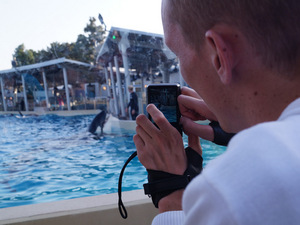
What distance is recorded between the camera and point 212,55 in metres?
0.30

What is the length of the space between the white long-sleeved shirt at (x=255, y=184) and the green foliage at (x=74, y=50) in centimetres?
1159

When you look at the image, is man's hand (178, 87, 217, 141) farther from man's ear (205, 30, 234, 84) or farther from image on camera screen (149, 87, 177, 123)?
man's ear (205, 30, 234, 84)

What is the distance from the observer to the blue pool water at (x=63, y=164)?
3244mm

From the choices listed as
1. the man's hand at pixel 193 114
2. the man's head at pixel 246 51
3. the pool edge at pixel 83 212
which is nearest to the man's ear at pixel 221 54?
the man's head at pixel 246 51

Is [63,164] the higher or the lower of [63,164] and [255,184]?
the lower

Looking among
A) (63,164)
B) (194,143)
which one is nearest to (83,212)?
(194,143)

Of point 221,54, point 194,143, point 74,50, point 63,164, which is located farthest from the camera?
point 74,50

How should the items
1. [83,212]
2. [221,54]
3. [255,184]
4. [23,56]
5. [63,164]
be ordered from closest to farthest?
[255,184], [221,54], [83,212], [63,164], [23,56]

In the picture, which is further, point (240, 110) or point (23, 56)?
point (23, 56)

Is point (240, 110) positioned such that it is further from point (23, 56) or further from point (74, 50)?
point (74, 50)

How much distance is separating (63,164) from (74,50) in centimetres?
870

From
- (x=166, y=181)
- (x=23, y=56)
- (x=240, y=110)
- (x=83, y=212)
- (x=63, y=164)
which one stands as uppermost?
(x=23, y=56)

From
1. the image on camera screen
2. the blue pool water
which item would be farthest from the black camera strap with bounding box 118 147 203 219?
the blue pool water

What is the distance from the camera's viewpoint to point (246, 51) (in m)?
0.28
